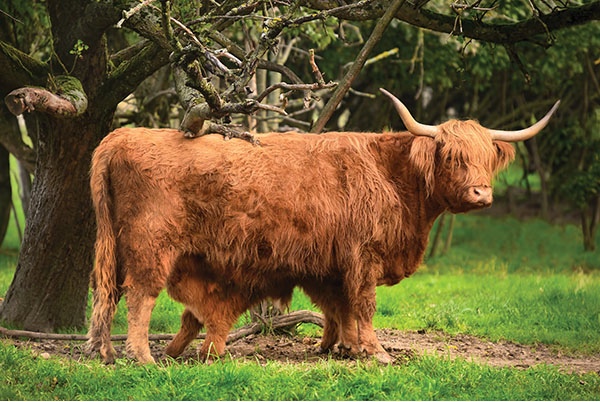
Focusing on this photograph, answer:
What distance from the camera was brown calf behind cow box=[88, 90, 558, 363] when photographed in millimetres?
7723

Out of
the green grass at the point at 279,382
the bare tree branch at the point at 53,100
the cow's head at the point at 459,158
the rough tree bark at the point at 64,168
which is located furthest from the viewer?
the rough tree bark at the point at 64,168

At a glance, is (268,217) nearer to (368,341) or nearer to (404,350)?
(368,341)

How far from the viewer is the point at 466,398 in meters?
6.66

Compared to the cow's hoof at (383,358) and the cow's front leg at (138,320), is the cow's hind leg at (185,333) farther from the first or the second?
the cow's hoof at (383,358)

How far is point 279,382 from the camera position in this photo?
6.67 metres

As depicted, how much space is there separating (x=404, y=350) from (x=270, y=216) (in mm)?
1774

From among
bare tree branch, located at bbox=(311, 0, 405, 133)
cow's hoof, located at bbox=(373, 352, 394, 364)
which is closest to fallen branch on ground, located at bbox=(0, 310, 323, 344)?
cow's hoof, located at bbox=(373, 352, 394, 364)

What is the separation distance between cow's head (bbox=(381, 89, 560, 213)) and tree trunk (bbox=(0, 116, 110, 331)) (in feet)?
10.3

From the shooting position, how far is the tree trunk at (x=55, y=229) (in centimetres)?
936

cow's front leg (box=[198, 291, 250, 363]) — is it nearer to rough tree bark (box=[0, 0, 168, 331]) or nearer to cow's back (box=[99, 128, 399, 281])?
cow's back (box=[99, 128, 399, 281])

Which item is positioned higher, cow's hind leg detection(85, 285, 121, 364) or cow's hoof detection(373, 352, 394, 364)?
cow's hind leg detection(85, 285, 121, 364)

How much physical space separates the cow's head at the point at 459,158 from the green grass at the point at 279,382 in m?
1.47

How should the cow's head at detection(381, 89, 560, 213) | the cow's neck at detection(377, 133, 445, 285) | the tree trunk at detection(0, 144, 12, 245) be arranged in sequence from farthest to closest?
the tree trunk at detection(0, 144, 12, 245) → the cow's neck at detection(377, 133, 445, 285) → the cow's head at detection(381, 89, 560, 213)

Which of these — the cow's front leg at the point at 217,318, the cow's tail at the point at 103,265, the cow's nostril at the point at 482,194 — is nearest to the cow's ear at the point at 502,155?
the cow's nostril at the point at 482,194
